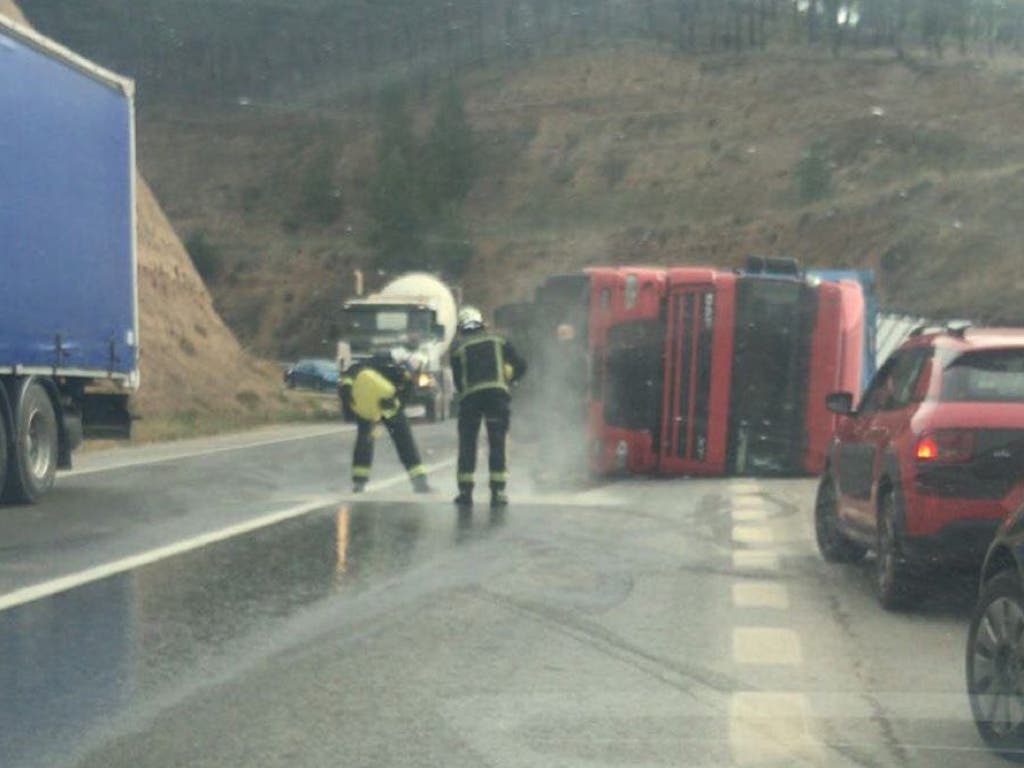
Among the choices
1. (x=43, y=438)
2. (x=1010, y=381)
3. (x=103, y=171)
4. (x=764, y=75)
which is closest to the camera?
(x=1010, y=381)

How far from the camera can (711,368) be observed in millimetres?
23125

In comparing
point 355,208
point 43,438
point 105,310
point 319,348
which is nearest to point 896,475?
point 43,438

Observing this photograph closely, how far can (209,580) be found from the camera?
40.2 feet

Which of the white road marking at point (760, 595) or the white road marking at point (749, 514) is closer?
the white road marking at point (760, 595)

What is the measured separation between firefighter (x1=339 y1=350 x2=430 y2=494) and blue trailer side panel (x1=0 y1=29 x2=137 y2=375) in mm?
2496

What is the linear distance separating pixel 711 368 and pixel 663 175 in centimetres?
8452

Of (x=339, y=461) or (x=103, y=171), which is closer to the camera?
(x=103, y=171)

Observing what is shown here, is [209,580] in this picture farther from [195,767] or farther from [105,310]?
[105,310]

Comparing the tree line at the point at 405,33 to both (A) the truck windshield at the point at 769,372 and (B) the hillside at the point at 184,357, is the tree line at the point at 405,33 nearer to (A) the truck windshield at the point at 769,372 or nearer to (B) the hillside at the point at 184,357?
(B) the hillside at the point at 184,357

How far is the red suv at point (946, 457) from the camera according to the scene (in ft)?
35.1

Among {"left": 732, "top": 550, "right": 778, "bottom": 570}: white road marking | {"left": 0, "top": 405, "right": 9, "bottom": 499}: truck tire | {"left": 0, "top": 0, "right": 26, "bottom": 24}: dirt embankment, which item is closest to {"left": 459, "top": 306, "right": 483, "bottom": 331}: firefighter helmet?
{"left": 0, "top": 405, "right": 9, "bottom": 499}: truck tire

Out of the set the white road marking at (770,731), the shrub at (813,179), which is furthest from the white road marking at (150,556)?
the shrub at (813,179)

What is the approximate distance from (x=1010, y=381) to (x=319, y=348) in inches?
3523

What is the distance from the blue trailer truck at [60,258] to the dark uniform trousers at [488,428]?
364cm
